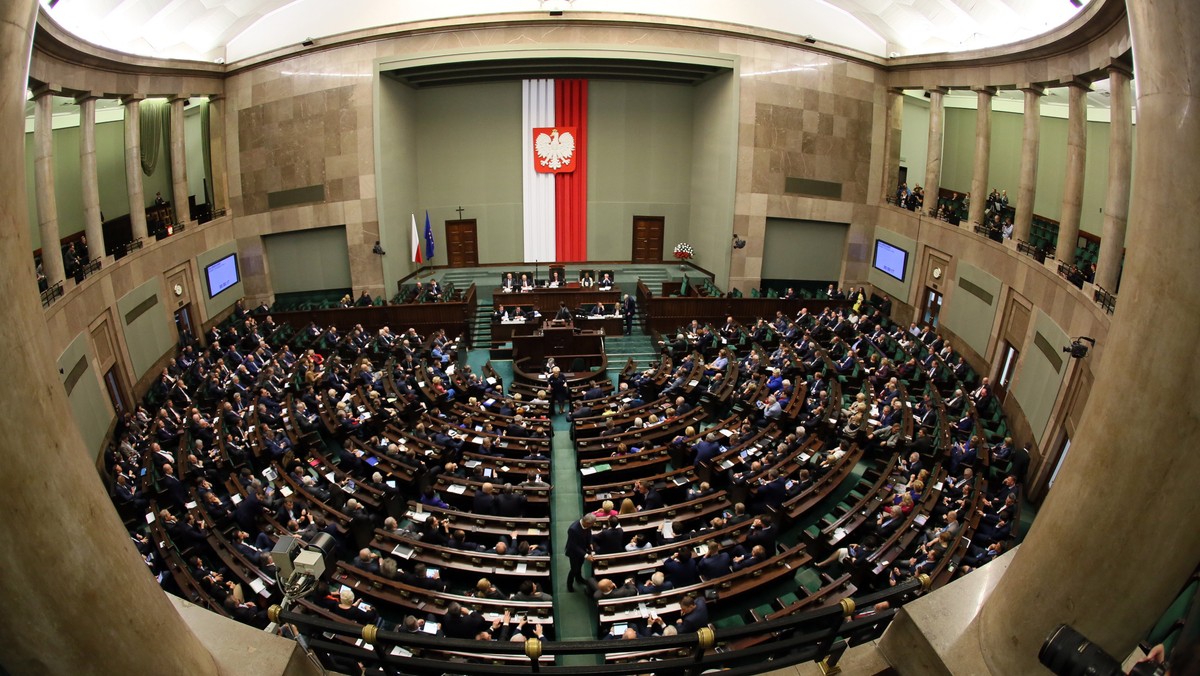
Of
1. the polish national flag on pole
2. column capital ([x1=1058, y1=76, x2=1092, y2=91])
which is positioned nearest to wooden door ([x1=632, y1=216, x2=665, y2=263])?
the polish national flag on pole

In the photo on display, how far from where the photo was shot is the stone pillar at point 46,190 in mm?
12492

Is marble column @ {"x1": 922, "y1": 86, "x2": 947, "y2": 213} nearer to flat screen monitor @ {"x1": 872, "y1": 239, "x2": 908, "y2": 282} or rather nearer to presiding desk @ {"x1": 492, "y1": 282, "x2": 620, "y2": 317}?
flat screen monitor @ {"x1": 872, "y1": 239, "x2": 908, "y2": 282}

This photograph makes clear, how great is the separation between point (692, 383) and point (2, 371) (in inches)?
474

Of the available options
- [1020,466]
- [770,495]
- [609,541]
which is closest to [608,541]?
[609,541]

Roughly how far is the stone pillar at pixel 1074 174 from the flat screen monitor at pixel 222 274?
20.6m

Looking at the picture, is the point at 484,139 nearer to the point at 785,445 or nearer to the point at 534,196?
the point at 534,196

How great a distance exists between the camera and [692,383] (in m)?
13.6

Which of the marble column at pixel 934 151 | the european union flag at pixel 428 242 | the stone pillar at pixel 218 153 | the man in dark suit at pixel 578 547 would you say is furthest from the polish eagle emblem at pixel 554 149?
the man in dark suit at pixel 578 547

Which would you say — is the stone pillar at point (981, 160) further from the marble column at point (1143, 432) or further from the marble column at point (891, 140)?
the marble column at point (1143, 432)

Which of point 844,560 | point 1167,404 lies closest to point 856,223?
point 844,560

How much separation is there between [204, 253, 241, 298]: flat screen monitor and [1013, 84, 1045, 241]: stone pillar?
20401mm

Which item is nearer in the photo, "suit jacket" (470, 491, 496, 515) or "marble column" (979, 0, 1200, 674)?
"marble column" (979, 0, 1200, 674)

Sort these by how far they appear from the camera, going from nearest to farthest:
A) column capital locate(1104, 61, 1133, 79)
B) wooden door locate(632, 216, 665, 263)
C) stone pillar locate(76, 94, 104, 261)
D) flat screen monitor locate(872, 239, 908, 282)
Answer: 1. column capital locate(1104, 61, 1133, 79)
2. stone pillar locate(76, 94, 104, 261)
3. flat screen monitor locate(872, 239, 908, 282)
4. wooden door locate(632, 216, 665, 263)

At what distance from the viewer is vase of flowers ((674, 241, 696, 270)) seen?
23438 millimetres
